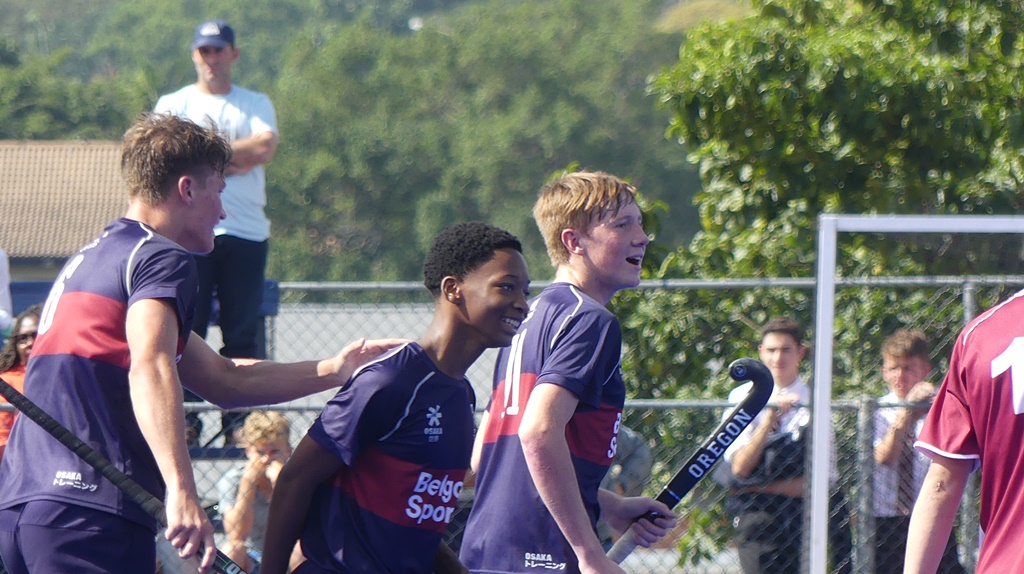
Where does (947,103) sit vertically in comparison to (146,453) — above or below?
above

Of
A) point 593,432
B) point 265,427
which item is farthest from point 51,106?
point 593,432

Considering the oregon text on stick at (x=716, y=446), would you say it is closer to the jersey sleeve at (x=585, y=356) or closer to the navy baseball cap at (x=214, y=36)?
the jersey sleeve at (x=585, y=356)

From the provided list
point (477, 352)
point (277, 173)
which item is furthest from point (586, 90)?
point (477, 352)

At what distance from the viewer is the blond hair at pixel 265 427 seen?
5688 mm

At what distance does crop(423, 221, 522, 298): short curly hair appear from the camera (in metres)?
3.29

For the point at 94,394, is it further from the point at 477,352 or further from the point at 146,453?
the point at 477,352

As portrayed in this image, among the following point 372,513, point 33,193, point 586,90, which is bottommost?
point 372,513

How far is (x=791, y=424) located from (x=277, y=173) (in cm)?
6420

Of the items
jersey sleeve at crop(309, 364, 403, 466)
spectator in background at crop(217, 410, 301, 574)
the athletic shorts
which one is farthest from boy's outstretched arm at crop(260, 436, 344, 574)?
spectator in background at crop(217, 410, 301, 574)

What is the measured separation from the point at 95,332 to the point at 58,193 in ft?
173

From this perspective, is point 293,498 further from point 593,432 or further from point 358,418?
point 593,432

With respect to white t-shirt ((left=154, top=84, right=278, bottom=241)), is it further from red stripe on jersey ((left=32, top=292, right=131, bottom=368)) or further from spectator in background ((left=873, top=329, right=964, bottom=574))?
red stripe on jersey ((left=32, top=292, right=131, bottom=368))

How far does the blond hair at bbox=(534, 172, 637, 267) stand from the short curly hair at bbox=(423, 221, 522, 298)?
0.42 meters

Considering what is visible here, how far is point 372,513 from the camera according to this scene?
3.13 metres
